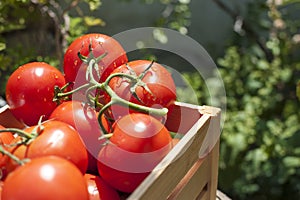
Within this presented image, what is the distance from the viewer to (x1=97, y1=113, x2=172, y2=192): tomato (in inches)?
28.2

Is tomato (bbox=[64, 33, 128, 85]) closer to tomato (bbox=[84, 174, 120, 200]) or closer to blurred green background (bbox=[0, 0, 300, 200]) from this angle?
tomato (bbox=[84, 174, 120, 200])

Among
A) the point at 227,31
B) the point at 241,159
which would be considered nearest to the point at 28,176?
the point at 241,159

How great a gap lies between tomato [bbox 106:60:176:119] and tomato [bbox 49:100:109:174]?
0.12 ft

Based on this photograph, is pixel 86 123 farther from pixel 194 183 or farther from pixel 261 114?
pixel 261 114

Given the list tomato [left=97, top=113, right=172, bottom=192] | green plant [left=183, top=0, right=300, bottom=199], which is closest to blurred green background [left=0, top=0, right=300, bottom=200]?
green plant [left=183, top=0, right=300, bottom=199]

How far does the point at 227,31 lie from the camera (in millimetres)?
A: 2650

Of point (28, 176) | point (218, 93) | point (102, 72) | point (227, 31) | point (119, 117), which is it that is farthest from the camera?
point (227, 31)

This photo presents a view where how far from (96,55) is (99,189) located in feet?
0.87

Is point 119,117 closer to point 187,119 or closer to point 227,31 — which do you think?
point 187,119

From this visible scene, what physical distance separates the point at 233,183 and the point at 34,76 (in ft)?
3.94

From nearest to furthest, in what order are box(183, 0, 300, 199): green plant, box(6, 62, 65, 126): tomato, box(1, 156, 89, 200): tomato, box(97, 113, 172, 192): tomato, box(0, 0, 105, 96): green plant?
box(1, 156, 89, 200): tomato, box(97, 113, 172, 192): tomato, box(6, 62, 65, 126): tomato, box(0, 0, 105, 96): green plant, box(183, 0, 300, 199): green plant

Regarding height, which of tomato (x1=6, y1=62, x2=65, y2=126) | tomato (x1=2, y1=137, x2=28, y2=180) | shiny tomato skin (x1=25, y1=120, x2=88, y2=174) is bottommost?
tomato (x1=2, y1=137, x2=28, y2=180)

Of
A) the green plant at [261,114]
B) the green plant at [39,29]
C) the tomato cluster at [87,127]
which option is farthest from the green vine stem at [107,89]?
the green plant at [261,114]

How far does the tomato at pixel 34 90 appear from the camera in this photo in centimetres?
86
